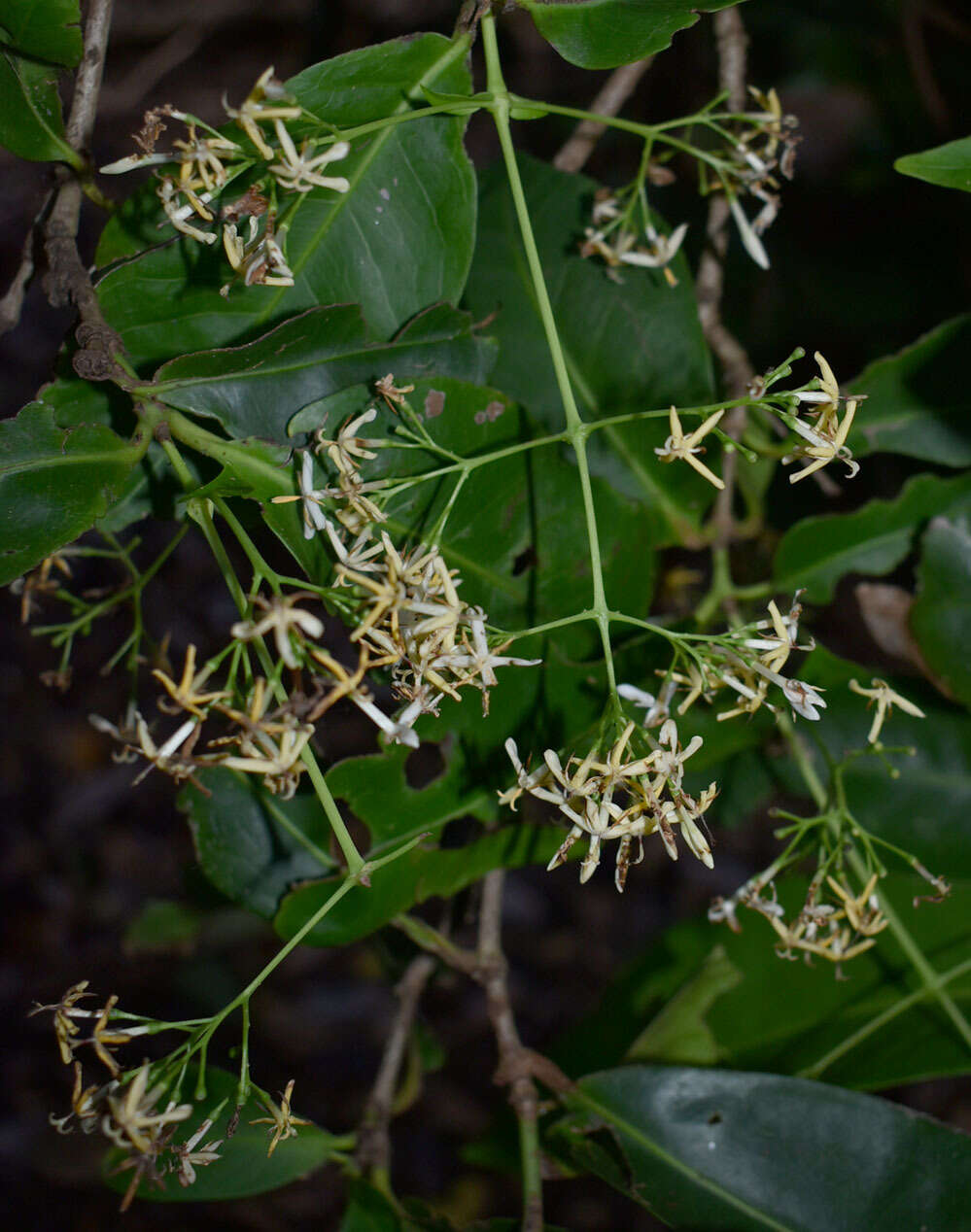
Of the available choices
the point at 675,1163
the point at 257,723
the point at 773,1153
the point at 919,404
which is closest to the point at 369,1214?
the point at 675,1163

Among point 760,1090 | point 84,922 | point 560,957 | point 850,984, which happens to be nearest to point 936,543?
point 850,984

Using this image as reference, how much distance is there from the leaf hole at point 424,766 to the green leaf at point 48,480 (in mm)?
749

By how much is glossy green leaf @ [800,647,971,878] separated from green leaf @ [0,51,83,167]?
110 cm

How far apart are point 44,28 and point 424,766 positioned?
1.32 meters

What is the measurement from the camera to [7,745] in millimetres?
2758

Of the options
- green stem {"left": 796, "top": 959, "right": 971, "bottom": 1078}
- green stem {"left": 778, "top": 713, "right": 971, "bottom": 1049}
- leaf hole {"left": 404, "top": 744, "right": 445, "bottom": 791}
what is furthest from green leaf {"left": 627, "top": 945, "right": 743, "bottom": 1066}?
leaf hole {"left": 404, "top": 744, "right": 445, "bottom": 791}

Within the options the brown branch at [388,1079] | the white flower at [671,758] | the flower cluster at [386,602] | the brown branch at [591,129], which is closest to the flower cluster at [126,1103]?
the flower cluster at [386,602]

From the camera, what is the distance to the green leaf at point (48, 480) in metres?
0.86

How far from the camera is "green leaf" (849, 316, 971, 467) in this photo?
1.37 meters

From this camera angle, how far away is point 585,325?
4.35 ft

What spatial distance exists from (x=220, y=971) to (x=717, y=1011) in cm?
149

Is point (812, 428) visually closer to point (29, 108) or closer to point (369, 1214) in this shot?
point (29, 108)

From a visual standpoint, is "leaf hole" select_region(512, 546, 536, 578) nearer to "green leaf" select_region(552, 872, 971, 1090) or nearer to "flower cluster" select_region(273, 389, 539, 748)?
"flower cluster" select_region(273, 389, 539, 748)

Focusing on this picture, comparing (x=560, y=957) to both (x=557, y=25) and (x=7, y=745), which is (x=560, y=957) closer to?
(x=7, y=745)
